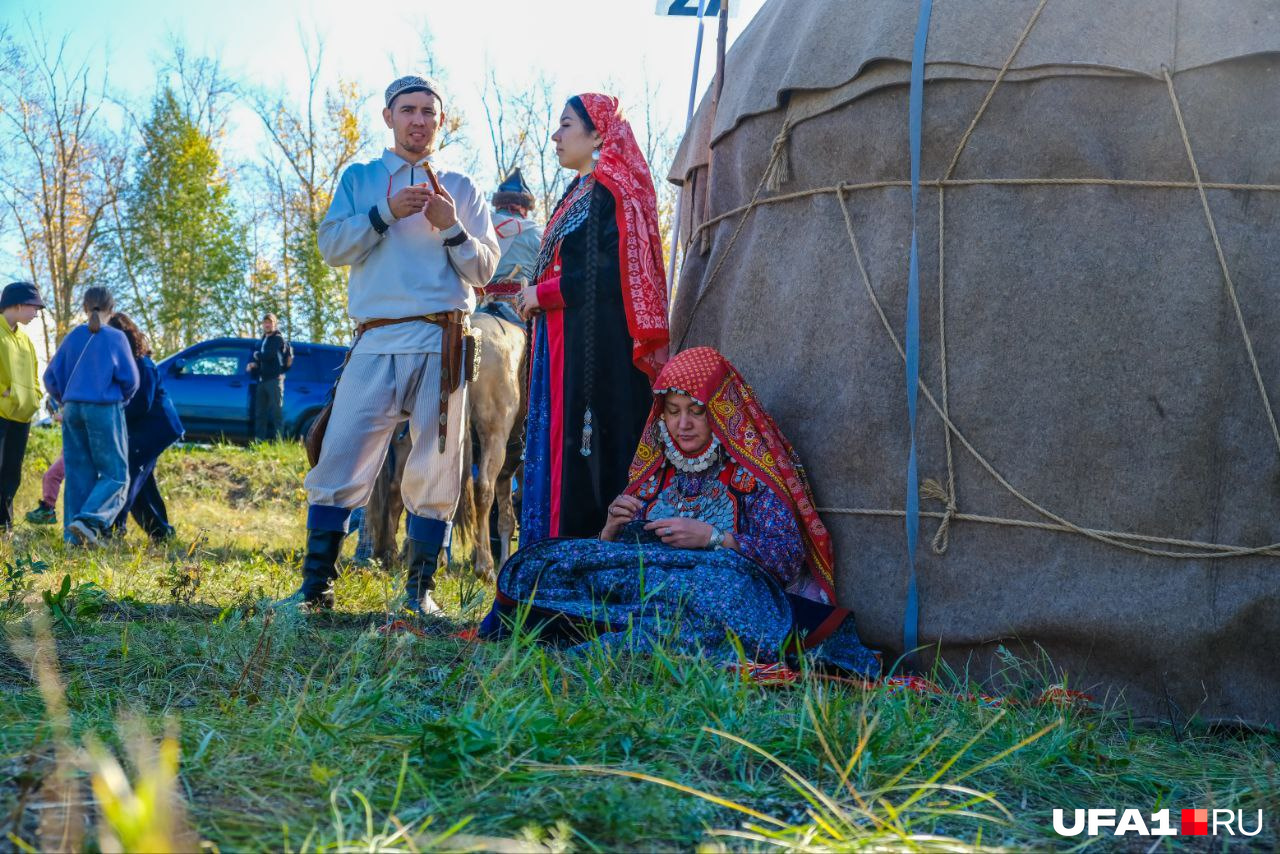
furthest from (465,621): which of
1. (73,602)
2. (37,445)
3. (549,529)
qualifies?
(37,445)

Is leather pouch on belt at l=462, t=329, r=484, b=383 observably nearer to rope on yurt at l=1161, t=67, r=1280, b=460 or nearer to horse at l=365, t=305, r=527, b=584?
horse at l=365, t=305, r=527, b=584

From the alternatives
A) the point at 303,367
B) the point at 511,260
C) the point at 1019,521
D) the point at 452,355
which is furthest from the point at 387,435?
the point at 303,367

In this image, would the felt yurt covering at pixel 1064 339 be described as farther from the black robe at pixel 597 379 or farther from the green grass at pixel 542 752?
the black robe at pixel 597 379

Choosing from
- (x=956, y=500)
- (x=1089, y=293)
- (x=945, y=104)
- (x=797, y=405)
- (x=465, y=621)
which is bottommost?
(x=465, y=621)

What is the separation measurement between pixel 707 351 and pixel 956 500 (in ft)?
2.82

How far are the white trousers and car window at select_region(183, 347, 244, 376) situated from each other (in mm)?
10030

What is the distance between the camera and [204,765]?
1.98m

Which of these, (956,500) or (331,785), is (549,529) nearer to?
(956,500)

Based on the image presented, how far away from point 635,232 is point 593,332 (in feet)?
1.26

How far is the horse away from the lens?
621 centimetres

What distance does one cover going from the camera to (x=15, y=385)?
7352 mm

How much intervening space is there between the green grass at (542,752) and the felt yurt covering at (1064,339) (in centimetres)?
29

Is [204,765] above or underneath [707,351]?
underneath

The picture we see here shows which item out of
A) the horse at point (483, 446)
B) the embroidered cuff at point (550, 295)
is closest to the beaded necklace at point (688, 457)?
the embroidered cuff at point (550, 295)
